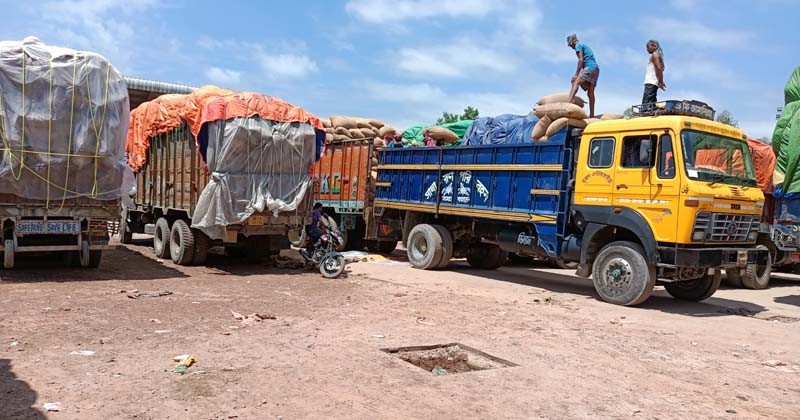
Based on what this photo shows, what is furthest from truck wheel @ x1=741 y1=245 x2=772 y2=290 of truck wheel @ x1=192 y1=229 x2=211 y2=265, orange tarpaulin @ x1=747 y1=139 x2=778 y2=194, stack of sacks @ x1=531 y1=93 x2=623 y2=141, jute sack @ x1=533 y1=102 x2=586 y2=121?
truck wheel @ x1=192 y1=229 x2=211 y2=265

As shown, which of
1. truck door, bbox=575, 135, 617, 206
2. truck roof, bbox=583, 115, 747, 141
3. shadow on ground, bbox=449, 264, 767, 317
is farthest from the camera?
truck door, bbox=575, 135, 617, 206

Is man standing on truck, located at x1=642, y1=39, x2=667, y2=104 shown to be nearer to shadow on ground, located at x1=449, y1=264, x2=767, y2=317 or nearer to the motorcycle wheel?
shadow on ground, located at x1=449, y1=264, x2=767, y2=317

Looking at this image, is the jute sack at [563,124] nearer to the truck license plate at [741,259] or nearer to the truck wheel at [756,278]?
the truck license plate at [741,259]

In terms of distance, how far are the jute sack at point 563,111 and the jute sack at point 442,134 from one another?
3.13 m

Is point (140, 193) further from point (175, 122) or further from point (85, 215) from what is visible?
point (85, 215)

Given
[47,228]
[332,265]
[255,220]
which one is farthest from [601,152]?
[47,228]

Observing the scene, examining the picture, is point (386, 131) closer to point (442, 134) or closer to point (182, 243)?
point (442, 134)

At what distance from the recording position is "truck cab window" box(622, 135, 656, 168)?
9.21 metres

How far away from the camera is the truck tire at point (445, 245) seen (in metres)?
12.9

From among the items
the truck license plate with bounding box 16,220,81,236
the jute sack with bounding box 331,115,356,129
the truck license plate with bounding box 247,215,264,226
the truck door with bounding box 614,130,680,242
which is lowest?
the truck license plate with bounding box 16,220,81,236

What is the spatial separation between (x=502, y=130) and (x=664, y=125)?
11.7ft

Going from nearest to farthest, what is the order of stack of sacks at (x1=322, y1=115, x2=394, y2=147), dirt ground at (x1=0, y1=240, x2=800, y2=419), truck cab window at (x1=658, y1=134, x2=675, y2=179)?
dirt ground at (x1=0, y1=240, x2=800, y2=419), truck cab window at (x1=658, y1=134, x2=675, y2=179), stack of sacks at (x1=322, y1=115, x2=394, y2=147)

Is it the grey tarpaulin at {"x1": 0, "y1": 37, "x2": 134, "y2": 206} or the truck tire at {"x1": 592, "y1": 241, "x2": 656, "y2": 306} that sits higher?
the grey tarpaulin at {"x1": 0, "y1": 37, "x2": 134, "y2": 206}

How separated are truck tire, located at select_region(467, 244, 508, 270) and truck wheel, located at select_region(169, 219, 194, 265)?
18.6ft
